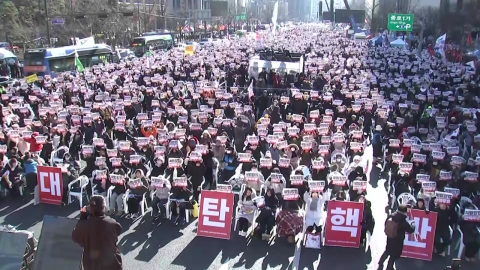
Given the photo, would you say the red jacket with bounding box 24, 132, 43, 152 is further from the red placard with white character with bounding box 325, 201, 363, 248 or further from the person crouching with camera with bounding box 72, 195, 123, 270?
the red placard with white character with bounding box 325, 201, 363, 248

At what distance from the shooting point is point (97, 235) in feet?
19.9

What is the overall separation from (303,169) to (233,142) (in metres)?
3.83

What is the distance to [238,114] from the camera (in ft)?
53.7

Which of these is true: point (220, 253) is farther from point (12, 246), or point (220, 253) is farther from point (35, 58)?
point (35, 58)

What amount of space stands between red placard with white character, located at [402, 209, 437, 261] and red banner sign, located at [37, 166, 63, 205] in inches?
299

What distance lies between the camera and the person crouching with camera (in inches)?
238

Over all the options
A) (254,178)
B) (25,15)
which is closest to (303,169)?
(254,178)

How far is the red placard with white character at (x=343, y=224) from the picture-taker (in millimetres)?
9203

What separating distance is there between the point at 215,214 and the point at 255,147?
364 cm

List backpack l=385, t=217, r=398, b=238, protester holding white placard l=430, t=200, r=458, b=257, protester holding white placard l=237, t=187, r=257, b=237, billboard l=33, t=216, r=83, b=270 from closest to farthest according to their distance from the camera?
billboard l=33, t=216, r=83, b=270, backpack l=385, t=217, r=398, b=238, protester holding white placard l=430, t=200, r=458, b=257, protester holding white placard l=237, t=187, r=257, b=237

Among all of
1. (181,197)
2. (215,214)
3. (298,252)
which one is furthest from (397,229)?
(181,197)

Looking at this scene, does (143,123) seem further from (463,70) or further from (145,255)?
(463,70)

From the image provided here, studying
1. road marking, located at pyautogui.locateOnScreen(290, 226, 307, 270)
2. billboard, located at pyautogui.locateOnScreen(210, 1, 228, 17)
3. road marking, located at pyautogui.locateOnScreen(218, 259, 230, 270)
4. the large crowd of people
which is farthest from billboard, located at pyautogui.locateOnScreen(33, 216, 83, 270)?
billboard, located at pyautogui.locateOnScreen(210, 1, 228, 17)

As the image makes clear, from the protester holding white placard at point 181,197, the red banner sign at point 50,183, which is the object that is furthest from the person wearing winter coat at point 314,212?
the red banner sign at point 50,183
